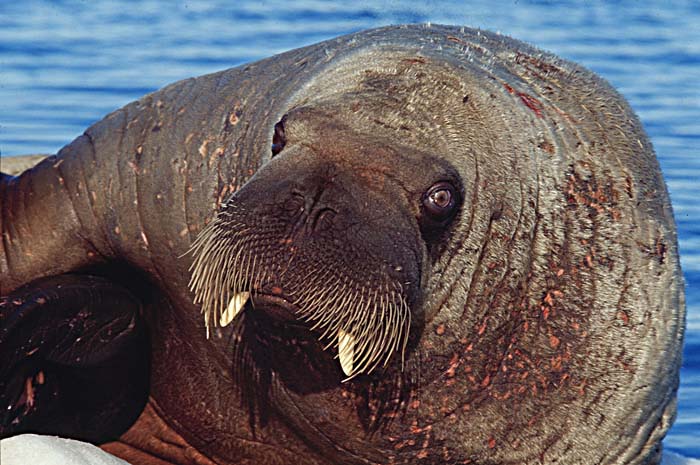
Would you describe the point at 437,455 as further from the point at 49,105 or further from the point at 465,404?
the point at 49,105

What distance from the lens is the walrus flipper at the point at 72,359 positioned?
6.86 m

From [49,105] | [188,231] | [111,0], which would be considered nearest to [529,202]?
[188,231]

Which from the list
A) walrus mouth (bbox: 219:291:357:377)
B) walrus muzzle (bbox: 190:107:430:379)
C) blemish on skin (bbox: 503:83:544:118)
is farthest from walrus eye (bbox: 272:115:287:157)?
blemish on skin (bbox: 503:83:544:118)

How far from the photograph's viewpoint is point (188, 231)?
7.07m

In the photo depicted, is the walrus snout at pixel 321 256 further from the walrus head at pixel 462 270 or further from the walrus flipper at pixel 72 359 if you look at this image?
the walrus flipper at pixel 72 359

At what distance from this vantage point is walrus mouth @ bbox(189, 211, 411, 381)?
567 cm

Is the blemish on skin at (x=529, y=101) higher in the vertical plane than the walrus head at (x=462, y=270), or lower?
higher

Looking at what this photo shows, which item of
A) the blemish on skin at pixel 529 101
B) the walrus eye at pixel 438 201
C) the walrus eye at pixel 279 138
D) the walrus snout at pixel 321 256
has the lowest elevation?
the walrus snout at pixel 321 256

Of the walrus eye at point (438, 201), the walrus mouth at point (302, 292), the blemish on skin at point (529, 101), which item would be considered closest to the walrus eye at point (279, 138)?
the walrus mouth at point (302, 292)

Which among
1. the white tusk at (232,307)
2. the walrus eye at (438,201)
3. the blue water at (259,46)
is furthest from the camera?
the blue water at (259,46)

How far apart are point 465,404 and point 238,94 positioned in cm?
190

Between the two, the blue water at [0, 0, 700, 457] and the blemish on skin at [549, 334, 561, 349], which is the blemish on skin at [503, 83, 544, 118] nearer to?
the blemish on skin at [549, 334, 561, 349]

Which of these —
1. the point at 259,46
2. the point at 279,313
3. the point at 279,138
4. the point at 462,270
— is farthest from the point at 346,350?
the point at 259,46

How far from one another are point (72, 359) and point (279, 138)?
1.63 metres
